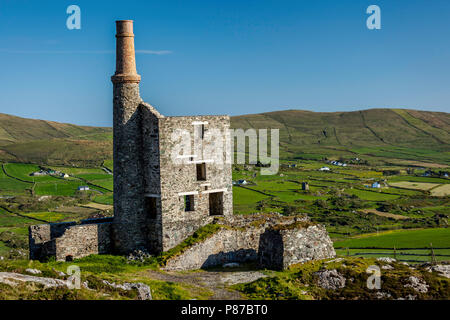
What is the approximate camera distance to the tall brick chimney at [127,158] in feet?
87.9

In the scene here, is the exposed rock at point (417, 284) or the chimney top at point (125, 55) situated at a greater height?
the chimney top at point (125, 55)

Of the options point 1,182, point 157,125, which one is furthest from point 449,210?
point 1,182

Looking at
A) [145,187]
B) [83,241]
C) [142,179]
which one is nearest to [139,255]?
[83,241]

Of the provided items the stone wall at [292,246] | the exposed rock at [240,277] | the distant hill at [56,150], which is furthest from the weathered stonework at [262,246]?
the distant hill at [56,150]

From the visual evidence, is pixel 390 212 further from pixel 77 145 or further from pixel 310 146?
pixel 310 146

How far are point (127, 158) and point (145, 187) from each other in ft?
5.30

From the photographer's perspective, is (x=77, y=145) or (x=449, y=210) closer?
(x=449, y=210)

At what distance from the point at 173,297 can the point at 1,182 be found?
2959 inches

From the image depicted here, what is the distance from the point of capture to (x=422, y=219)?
67688 mm

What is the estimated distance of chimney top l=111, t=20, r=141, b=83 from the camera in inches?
1039

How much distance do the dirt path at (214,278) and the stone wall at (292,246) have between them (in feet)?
3.14

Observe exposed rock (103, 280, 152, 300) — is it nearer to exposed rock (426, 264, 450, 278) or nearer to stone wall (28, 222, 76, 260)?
stone wall (28, 222, 76, 260)

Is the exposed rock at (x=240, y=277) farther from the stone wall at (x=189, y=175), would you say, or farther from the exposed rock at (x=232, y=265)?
the stone wall at (x=189, y=175)
